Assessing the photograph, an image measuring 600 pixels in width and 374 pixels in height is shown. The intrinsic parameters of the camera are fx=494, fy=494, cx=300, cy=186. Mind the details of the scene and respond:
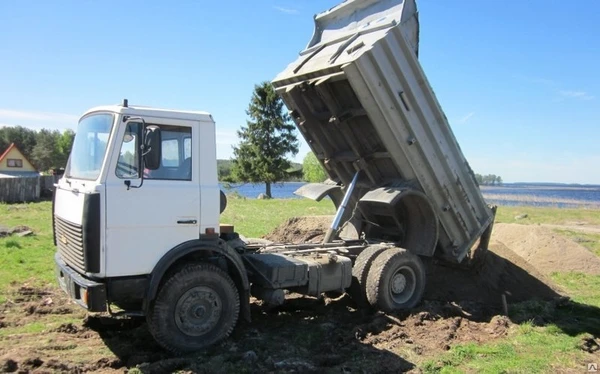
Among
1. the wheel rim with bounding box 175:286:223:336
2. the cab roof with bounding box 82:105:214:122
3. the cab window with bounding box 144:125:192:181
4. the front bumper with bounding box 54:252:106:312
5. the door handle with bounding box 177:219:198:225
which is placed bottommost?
the wheel rim with bounding box 175:286:223:336

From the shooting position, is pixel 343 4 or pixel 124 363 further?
pixel 343 4

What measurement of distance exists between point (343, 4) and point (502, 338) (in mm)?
5692

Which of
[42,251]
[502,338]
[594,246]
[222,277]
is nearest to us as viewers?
[222,277]

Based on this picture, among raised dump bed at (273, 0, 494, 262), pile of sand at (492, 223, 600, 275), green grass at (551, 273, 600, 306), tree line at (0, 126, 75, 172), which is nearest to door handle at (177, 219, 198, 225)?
raised dump bed at (273, 0, 494, 262)

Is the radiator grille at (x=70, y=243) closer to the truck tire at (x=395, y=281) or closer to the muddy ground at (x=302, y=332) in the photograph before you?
the muddy ground at (x=302, y=332)

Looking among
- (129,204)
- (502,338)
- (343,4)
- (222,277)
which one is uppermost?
(343,4)

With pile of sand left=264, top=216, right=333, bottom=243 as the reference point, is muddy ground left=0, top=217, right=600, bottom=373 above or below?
below

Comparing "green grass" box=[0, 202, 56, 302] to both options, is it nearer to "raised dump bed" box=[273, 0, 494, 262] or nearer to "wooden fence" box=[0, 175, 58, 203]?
"raised dump bed" box=[273, 0, 494, 262]

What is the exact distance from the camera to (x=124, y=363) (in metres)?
5.43

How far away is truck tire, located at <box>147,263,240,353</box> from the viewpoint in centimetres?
558

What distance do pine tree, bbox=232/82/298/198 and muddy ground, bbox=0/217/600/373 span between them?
34.7 metres

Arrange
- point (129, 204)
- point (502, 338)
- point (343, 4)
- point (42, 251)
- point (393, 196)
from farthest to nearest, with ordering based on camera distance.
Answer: point (42, 251)
point (343, 4)
point (393, 196)
point (502, 338)
point (129, 204)

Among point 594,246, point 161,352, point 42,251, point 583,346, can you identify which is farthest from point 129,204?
point 594,246

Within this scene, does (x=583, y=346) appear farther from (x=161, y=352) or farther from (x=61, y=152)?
(x=61, y=152)
